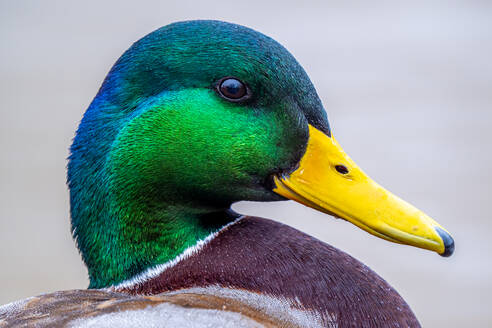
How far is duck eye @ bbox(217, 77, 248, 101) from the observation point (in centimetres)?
128

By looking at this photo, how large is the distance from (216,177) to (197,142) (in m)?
0.07

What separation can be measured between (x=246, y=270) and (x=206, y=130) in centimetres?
26

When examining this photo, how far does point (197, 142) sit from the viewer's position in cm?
130

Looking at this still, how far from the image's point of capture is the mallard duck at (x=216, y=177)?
1.27 m

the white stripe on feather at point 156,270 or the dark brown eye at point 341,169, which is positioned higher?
the dark brown eye at point 341,169

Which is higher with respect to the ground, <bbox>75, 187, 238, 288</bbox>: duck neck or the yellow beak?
the yellow beak

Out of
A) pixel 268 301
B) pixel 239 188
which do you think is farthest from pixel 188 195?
pixel 268 301

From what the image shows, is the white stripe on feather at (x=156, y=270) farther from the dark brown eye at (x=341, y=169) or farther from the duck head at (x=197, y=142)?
the dark brown eye at (x=341, y=169)

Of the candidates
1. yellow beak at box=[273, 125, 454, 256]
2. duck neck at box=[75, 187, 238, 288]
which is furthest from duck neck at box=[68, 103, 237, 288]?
yellow beak at box=[273, 125, 454, 256]

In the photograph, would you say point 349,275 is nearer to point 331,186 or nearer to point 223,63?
point 331,186

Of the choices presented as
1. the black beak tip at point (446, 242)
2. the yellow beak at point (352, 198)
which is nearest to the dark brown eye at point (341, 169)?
the yellow beak at point (352, 198)

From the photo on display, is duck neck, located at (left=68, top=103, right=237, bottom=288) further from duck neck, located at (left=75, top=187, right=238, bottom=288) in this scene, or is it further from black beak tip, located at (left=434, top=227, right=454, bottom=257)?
black beak tip, located at (left=434, top=227, right=454, bottom=257)

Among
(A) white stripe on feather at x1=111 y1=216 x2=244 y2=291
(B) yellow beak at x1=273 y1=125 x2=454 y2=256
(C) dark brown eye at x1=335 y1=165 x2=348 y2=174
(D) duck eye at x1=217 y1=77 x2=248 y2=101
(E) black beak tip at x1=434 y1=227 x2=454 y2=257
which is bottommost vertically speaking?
(A) white stripe on feather at x1=111 y1=216 x2=244 y2=291

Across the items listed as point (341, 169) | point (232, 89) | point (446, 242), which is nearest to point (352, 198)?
point (341, 169)
